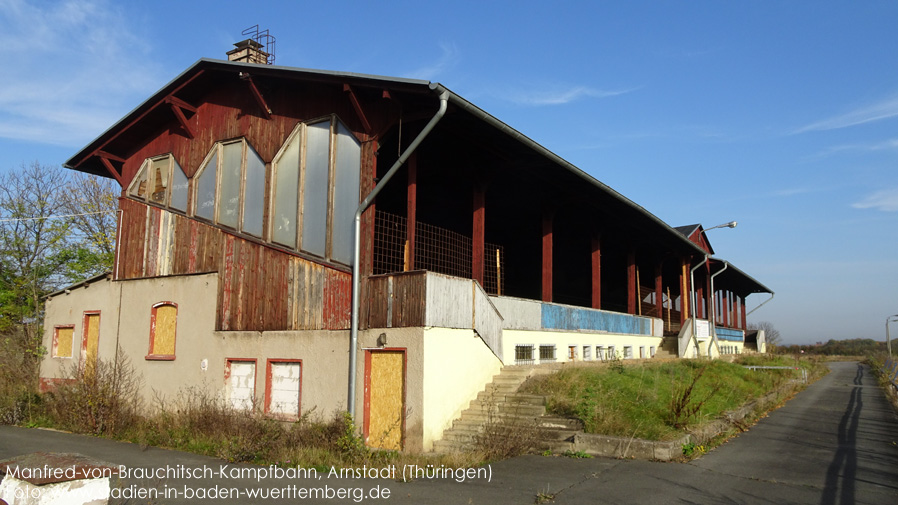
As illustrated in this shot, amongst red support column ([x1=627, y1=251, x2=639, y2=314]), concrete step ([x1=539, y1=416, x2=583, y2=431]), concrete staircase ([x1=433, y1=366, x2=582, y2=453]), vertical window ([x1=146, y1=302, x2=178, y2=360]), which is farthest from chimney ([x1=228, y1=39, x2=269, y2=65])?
red support column ([x1=627, y1=251, x2=639, y2=314])

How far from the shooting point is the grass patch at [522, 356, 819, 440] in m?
11.1

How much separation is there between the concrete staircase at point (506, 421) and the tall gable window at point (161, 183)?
396 inches

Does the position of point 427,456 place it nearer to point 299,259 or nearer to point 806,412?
point 299,259

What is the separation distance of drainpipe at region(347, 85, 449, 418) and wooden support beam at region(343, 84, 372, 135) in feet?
4.55

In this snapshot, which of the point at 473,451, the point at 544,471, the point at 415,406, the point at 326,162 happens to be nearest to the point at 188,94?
the point at 326,162

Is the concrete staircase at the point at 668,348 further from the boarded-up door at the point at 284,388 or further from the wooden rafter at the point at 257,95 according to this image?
the wooden rafter at the point at 257,95

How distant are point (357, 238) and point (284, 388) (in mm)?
3686

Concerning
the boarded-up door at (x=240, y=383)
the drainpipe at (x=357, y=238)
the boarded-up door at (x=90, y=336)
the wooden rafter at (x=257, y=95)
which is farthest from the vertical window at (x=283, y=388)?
the boarded-up door at (x=90, y=336)

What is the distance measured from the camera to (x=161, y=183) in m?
18.1

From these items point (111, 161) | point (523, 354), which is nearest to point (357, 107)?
point (523, 354)

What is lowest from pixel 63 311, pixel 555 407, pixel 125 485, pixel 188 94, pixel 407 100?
pixel 125 485

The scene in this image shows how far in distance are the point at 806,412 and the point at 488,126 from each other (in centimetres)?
1160

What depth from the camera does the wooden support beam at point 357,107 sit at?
13.0m

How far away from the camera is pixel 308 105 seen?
47.7 ft
